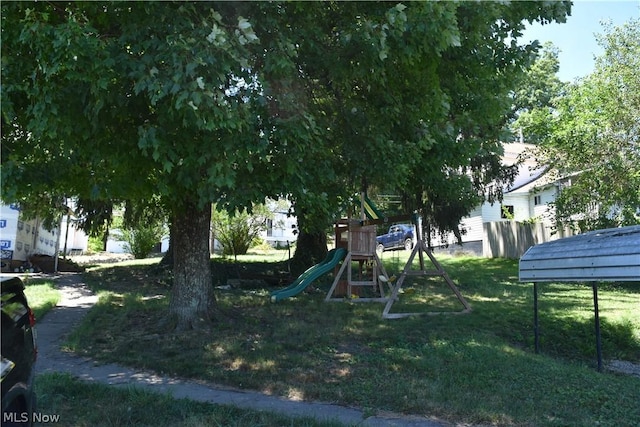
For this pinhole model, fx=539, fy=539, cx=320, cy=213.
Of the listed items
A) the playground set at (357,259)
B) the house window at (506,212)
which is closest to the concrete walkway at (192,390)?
the playground set at (357,259)

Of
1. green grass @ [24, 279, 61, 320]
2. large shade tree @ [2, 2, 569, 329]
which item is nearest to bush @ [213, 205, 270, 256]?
green grass @ [24, 279, 61, 320]

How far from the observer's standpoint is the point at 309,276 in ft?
39.2

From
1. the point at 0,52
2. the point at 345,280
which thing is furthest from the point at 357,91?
the point at 345,280

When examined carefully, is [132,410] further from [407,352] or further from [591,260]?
[591,260]

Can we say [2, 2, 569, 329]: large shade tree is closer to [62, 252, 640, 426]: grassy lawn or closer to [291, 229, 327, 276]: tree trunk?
[62, 252, 640, 426]: grassy lawn

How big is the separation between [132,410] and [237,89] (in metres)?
3.46

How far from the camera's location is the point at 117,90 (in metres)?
5.36

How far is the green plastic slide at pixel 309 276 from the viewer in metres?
11.1

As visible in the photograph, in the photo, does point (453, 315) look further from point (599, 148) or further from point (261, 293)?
point (599, 148)

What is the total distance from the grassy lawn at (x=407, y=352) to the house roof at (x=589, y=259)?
1189 millimetres

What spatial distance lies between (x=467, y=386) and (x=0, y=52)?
5934 mm

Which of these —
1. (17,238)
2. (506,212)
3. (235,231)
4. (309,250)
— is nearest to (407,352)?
(309,250)

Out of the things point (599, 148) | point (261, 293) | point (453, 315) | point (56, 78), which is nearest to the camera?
point (56, 78)

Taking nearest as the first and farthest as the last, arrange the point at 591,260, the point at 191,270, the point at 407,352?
the point at 591,260
the point at 407,352
the point at 191,270
